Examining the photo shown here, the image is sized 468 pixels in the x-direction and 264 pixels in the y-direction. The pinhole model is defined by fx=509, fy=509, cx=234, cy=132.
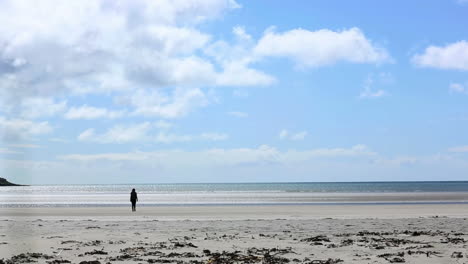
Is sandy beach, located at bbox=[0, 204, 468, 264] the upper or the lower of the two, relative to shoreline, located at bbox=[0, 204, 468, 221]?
upper

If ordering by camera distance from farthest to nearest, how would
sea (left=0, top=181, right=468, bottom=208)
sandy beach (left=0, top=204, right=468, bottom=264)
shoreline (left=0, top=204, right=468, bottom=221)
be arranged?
1. sea (left=0, top=181, right=468, bottom=208)
2. shoreline (left=0, top=204, right=468, bottom=221)
3. sandy beach (left=0, top=204, right=468, bottom=264)

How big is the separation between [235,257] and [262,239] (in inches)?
168

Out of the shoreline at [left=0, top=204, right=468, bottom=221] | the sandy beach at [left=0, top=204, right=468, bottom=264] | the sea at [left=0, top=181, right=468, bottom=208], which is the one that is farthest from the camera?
the sea at [left=0, top=181, right=468, bottom=208]

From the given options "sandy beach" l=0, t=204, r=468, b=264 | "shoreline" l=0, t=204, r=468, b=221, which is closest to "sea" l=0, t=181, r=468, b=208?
"shoreline" l=0, t=204, r=468, b=221

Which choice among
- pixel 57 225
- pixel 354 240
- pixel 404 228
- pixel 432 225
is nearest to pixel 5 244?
pixel 57 225

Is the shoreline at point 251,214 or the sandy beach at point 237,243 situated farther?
the shoreline at point 251,214

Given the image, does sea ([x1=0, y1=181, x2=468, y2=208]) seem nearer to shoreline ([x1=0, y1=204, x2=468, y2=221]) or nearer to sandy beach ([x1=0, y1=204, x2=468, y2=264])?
shoreline ([x1=0, y1=204, x2=468, y2=221])

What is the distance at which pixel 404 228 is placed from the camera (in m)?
21.2

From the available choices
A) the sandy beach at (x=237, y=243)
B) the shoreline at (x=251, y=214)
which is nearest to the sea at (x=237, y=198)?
the shoreline at (x=251, y=214)

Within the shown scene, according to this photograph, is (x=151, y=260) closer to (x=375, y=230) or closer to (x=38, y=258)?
(x=38, y=258)

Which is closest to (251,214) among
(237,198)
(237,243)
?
(237,243)

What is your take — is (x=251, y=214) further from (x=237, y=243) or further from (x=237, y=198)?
(x=237, y=198)

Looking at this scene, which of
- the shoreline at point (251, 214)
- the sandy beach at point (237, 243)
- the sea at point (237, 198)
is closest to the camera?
the sandy beach at point (237, 243)

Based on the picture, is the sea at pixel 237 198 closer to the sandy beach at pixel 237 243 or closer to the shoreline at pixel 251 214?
the shoreline at pixel 251 214
